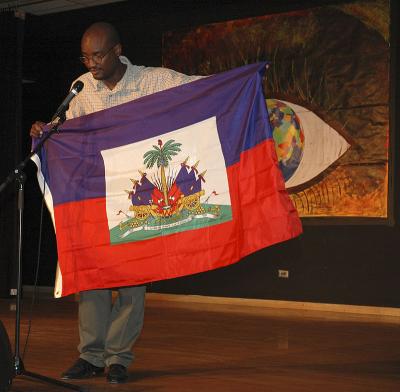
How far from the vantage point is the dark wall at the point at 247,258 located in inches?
250

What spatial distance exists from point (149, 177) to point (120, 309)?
1.79ft

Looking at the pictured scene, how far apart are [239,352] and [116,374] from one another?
110 cm

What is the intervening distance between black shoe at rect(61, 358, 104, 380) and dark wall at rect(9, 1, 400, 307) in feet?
12.2

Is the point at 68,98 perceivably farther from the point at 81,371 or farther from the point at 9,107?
the point at 9,107

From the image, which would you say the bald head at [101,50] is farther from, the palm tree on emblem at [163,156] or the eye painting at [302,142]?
the eye painting at [302,142]

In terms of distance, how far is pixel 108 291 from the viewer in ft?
10.3

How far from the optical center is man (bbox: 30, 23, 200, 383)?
9.77ft

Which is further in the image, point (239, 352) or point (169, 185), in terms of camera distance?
point (239, 352)

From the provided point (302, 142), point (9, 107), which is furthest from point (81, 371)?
point (9, 107)

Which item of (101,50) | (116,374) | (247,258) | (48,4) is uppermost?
(48,4)

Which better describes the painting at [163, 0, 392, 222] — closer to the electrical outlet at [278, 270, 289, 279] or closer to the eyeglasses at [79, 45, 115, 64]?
the electrical outlet at [278, 270, 289, 279]

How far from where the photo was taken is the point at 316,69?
21.6 ft

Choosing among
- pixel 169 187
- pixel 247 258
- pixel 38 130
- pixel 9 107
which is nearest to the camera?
pixel 38 130

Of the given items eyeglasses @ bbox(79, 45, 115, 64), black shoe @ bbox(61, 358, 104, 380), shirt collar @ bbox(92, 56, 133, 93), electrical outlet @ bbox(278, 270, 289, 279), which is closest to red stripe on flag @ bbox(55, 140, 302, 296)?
black shoe @ bbox(61, 358, 104, 380)
